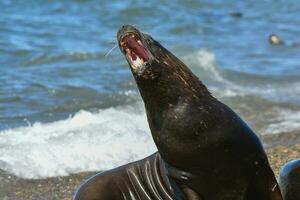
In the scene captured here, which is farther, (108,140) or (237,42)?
(237,42)

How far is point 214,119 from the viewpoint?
5078 mm

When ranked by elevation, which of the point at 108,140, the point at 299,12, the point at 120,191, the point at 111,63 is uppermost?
the point at 120,191

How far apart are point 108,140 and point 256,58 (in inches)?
308

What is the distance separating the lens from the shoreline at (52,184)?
6.89 metres

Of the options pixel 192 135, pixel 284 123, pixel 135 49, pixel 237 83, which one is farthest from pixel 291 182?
pixel 237 83

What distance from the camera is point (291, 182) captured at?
18.0 feet

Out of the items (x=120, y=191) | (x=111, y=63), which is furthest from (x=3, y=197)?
(x=111, y=63)

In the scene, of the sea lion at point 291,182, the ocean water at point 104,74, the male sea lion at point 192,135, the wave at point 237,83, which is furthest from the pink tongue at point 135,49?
the wave at point 237,83

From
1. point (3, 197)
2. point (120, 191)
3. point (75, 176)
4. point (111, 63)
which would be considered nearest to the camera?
point (120, 191)

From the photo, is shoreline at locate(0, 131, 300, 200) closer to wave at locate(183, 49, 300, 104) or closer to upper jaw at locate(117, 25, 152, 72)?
upper jaw at locate(117, 25, 152, 72)

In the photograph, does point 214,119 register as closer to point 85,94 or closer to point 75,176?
point 75,176

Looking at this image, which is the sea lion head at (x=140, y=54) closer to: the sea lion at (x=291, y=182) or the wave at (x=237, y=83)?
the sea lion at (x=291, y=182)

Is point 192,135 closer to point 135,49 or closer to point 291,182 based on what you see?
point 135,49

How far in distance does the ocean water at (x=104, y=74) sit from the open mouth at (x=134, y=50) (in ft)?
8.22
